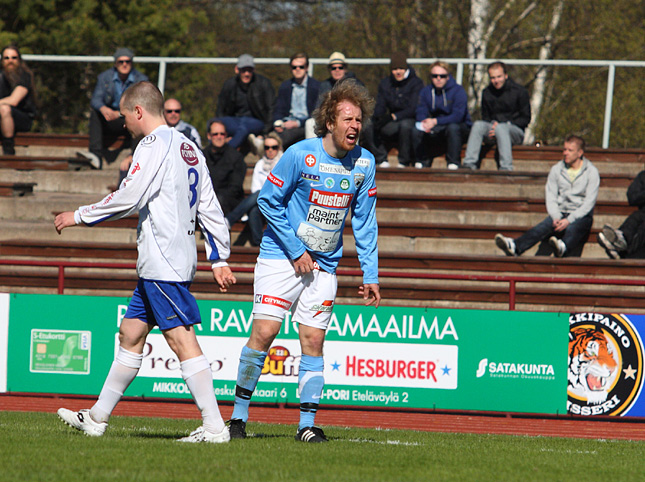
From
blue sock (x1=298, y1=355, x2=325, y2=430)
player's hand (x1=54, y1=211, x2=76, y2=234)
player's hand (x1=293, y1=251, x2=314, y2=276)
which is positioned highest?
player's hand (x1=54, y1=211, x2=76, y2=234)

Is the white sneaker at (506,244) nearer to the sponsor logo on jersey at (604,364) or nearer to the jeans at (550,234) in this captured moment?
the jeans at (550,234)

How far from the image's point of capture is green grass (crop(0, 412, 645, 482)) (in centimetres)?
483

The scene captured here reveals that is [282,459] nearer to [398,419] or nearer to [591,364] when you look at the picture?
[398,419]

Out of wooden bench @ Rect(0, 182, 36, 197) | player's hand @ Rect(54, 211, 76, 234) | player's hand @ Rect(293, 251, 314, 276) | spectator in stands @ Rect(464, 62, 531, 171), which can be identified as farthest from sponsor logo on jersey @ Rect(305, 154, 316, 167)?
wooden bench @ Rect(0, 182, 36, 197)

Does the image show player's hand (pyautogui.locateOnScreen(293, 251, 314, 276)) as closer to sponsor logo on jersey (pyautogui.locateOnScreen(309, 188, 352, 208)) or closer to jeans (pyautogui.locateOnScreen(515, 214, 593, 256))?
sponsor logo on jersey (pyautogui.locateOnScreen(309, 188, 352, 208))

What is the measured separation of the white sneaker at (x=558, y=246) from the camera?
1201 cm

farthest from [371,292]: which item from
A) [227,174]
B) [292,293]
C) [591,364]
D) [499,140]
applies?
[499,140]

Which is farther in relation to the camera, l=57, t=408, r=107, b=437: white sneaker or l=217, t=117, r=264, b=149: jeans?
l=217, t=117, r=264, b=149: jeans

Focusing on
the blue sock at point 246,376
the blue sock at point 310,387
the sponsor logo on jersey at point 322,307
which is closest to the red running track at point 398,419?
the blue sock at point 310,387

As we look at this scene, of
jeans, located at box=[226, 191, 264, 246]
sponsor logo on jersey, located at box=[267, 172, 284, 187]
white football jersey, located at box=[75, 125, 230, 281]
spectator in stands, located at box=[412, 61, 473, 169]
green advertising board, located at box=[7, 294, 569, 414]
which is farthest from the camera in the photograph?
spectator in stands, located at box=[412, 61, 473, 169]

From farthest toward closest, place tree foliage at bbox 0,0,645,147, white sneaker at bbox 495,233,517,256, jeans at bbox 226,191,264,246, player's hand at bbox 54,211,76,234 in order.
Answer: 1. tree foliage at bbox 0,0,645,147
2. jeans at bbox 226,191,264,246
3. white sneaker at bbox 495,233,517,256
4. player's hand at bbox 54,211,76,234

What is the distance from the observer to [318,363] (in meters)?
6.25

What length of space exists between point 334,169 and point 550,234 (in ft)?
22.8

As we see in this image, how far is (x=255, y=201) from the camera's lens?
1262cm
